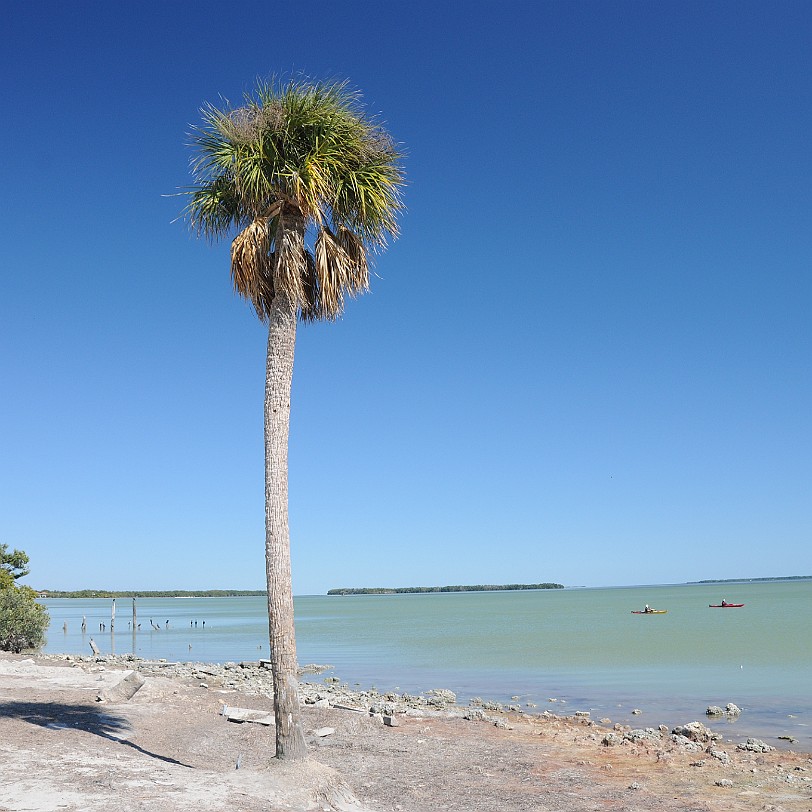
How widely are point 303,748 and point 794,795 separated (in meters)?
7.72

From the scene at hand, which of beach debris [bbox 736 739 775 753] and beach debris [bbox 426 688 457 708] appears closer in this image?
beach debris [bbox 736 739 775 753]

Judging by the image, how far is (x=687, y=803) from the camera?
11.9 meters

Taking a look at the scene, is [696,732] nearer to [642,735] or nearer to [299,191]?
[642,735]

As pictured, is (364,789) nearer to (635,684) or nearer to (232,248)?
(232,248)

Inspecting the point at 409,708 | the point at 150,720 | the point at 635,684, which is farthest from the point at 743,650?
the point at 150,720

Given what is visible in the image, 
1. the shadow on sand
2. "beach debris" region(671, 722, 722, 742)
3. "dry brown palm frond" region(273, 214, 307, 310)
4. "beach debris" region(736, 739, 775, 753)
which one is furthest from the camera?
"beach debris" region(671, 722, 722, 742)

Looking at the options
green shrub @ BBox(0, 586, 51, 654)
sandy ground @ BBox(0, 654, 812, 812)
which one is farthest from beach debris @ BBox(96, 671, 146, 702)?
green shrub @ BBox(0, 586, 51, 654)

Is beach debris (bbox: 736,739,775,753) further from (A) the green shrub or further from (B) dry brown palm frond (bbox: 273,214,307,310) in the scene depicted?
(A) the green shrub

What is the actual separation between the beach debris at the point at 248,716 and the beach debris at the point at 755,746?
9.51 meters

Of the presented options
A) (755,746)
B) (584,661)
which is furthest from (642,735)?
(584,661)

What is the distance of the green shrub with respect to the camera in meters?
29.1

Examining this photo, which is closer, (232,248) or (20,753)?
(20,753)

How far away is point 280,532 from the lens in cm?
1174

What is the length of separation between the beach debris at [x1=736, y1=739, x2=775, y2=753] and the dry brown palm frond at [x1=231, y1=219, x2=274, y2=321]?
12968 millimetres
